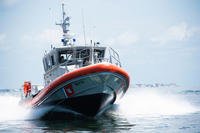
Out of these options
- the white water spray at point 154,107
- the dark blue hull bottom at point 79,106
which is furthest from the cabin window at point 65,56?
the white water spray at point 154,107

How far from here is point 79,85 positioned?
13086mm

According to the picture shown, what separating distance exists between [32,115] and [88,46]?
162 inches

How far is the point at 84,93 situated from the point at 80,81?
26.1 inches

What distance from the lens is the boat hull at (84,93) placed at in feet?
42.5

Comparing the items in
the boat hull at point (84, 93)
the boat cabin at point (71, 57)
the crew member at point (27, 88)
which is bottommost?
the boat hull at point (84, 93)

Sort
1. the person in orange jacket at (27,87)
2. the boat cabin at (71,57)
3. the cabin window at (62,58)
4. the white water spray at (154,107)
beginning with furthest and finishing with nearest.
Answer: the person in orange jacket at (27,87), the white water spray at (154,107), the cabin window at (62,58), the boat cabin at (71,57)

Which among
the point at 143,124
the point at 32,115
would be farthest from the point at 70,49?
the point at 143,124

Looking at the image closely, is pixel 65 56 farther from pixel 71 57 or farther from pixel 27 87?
pixel 27 87

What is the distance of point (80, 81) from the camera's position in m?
12.9

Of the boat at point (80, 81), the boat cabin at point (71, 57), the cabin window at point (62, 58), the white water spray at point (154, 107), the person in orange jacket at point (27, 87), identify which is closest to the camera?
the boat at point (80, 81)

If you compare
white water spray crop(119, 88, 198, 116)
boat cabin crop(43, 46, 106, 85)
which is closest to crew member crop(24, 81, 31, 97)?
boat cabin crop(43, 46, 106, 85)

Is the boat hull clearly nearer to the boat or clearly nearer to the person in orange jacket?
the boat

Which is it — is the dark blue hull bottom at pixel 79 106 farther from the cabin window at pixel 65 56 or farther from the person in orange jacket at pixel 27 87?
the person in orange jacket at pixel 27 87

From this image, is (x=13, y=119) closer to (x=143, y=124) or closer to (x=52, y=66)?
(x=52, y=66)
